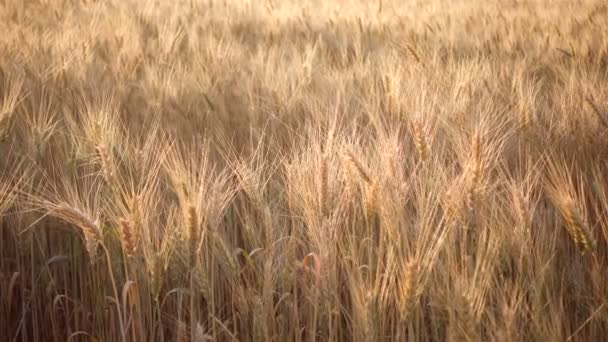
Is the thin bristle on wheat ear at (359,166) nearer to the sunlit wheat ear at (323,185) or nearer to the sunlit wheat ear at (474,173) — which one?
the sunlit wheat ear at (323,185)

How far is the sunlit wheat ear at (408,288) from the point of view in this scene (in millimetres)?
898

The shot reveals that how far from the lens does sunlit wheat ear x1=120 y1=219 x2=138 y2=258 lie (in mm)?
972

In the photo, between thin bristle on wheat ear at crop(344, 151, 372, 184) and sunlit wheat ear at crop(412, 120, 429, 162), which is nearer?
thin bristle on wheat ear at crop(344, 151, 372, 184)

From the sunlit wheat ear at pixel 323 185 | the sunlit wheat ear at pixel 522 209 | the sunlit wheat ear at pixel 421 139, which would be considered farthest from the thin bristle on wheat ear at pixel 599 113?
the sunlit wheat ear at pixel 323 185

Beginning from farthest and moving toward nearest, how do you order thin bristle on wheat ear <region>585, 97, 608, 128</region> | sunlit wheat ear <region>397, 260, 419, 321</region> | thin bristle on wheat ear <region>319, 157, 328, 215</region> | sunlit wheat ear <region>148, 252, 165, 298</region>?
1. thin bristle on wheat ear <region>585, 97, 608, 128</region>
2. thin bristle on wheat ear <region>319, 157, 328, 215</region>
3. sunlit wheat ear <region>148, 252, 165, 298</region>
4. sunlit wheat ear <region>397, 260, 419, 321</region>

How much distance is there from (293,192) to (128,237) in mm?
445

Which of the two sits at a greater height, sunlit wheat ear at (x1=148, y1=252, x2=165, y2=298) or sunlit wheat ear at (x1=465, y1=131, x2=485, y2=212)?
sunlit wheat ear at (x1=465, y1=131, x2=485, y2=212)

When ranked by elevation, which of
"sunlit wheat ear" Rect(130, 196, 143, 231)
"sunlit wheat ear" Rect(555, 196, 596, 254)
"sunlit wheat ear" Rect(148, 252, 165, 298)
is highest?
"sunlit wheat ear" Rect(130, 196, 143, 231)

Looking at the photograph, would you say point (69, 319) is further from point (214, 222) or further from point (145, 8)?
point (145, 8)

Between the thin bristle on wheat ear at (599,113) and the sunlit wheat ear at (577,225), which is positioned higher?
the thin bristle on wheat ear at (599,113)

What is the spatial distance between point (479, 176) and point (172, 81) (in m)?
1.42

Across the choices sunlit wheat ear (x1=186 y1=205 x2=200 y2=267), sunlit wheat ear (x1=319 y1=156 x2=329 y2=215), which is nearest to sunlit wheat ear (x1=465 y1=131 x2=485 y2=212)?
sunlit wheat ear (x1=319 y1=156 x2=329 y2=215)

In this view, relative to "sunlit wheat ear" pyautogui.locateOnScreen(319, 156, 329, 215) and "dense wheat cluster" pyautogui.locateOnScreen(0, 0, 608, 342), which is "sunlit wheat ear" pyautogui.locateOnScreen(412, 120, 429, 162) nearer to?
"dense wheat cluster" pyautogui.locateOnScreen(0, 0, 608, 342)

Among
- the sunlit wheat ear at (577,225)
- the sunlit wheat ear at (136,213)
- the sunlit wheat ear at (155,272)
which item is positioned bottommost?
the sunlit wheat ear at (155,272)
